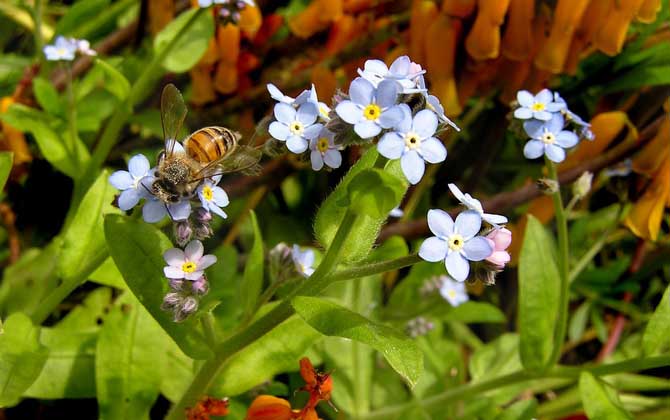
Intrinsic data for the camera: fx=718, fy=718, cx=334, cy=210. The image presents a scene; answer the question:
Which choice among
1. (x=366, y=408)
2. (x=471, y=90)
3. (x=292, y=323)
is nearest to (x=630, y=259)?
(x=471, y=90)

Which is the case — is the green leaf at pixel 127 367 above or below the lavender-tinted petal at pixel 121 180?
below

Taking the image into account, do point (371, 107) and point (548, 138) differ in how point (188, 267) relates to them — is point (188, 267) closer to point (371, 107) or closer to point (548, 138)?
point (371, 107)

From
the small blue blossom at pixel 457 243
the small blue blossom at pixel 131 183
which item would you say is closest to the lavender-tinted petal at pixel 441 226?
the small blue blossom at pixel 457 243

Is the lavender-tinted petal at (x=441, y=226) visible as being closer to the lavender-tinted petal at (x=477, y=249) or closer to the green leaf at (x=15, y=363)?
→ the lavender-tinted petal at (x=477, y=249)

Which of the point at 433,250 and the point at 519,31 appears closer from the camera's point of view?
the point at 433,250

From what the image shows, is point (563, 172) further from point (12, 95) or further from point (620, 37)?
point (12, 95)

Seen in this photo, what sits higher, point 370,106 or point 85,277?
point 370,106

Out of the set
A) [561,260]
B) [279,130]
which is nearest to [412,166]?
[279,130]
